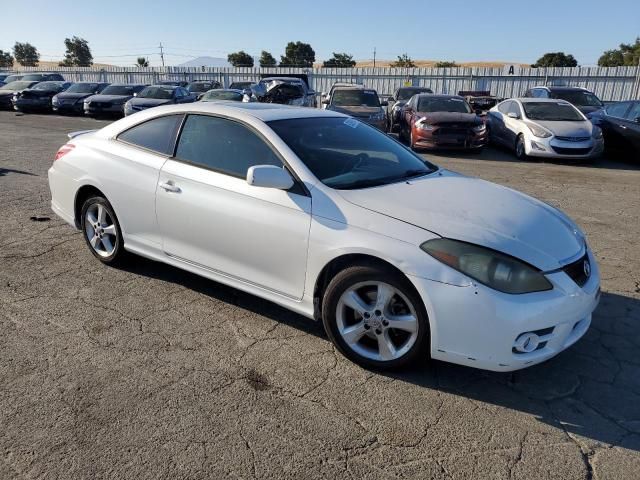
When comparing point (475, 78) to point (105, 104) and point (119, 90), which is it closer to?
point (119, 90)

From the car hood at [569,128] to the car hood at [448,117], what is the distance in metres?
1.53

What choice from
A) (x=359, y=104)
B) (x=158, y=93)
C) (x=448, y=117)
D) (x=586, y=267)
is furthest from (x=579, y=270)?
(x=158, y=93)

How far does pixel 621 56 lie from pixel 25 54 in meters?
94.7

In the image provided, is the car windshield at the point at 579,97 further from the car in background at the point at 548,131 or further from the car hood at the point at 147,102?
the car hood at the point at 147,102

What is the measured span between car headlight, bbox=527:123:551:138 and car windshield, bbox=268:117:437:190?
8.42 m

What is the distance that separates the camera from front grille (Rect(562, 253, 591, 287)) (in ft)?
9.95

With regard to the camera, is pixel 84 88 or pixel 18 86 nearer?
pixel 84 88

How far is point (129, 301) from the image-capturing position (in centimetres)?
412

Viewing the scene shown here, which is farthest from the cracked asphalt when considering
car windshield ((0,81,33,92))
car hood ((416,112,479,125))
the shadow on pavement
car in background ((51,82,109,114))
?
car windshield ((0,81,33,92))

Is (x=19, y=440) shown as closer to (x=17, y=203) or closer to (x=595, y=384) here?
(x=595, y=384)

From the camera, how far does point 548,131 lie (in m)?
11.6

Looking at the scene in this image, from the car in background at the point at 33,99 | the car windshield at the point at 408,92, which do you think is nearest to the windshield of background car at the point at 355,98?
the car windshield at the point at 408,92

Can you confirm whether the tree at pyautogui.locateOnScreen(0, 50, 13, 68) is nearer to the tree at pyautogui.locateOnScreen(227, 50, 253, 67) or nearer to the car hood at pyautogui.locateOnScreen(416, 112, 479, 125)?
the tree at pyautogui.locateOnScreen(227, 50, 253, 67)

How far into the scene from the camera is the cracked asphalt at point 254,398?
2.45 meters
